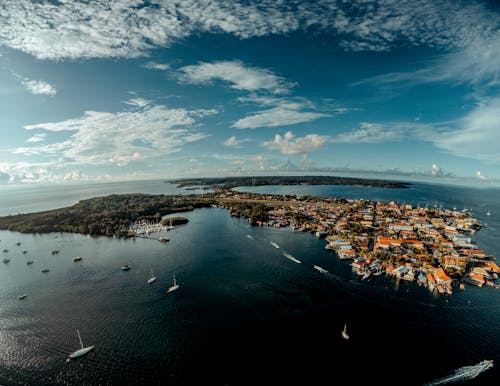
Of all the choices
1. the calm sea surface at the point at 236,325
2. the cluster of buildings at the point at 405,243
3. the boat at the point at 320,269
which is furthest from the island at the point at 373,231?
the boat at the point at 320,269

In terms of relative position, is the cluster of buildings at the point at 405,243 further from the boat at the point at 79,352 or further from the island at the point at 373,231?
the boat at the point at 79,352

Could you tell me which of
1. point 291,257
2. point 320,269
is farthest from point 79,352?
point 291,257

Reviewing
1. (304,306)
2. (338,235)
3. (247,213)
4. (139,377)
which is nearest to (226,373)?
(139,377)

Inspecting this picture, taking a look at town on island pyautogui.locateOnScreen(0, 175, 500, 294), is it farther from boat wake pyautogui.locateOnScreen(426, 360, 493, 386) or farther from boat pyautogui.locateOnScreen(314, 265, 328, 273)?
boat wake pyautogui.locateOnScreen(426, 360, 493, 386)

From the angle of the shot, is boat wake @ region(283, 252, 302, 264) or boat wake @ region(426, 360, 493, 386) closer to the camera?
boat wake @ region(426, 360, 493, 386)

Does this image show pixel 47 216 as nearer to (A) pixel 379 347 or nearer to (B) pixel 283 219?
(B) pixel 283 219

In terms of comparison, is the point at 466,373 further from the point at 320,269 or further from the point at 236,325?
the point at 320,269

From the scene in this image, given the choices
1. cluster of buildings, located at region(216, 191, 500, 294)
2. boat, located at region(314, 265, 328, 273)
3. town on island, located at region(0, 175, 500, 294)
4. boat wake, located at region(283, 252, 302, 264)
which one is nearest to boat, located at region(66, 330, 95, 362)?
boat wake, located at region(283, 252, 302, 264)
